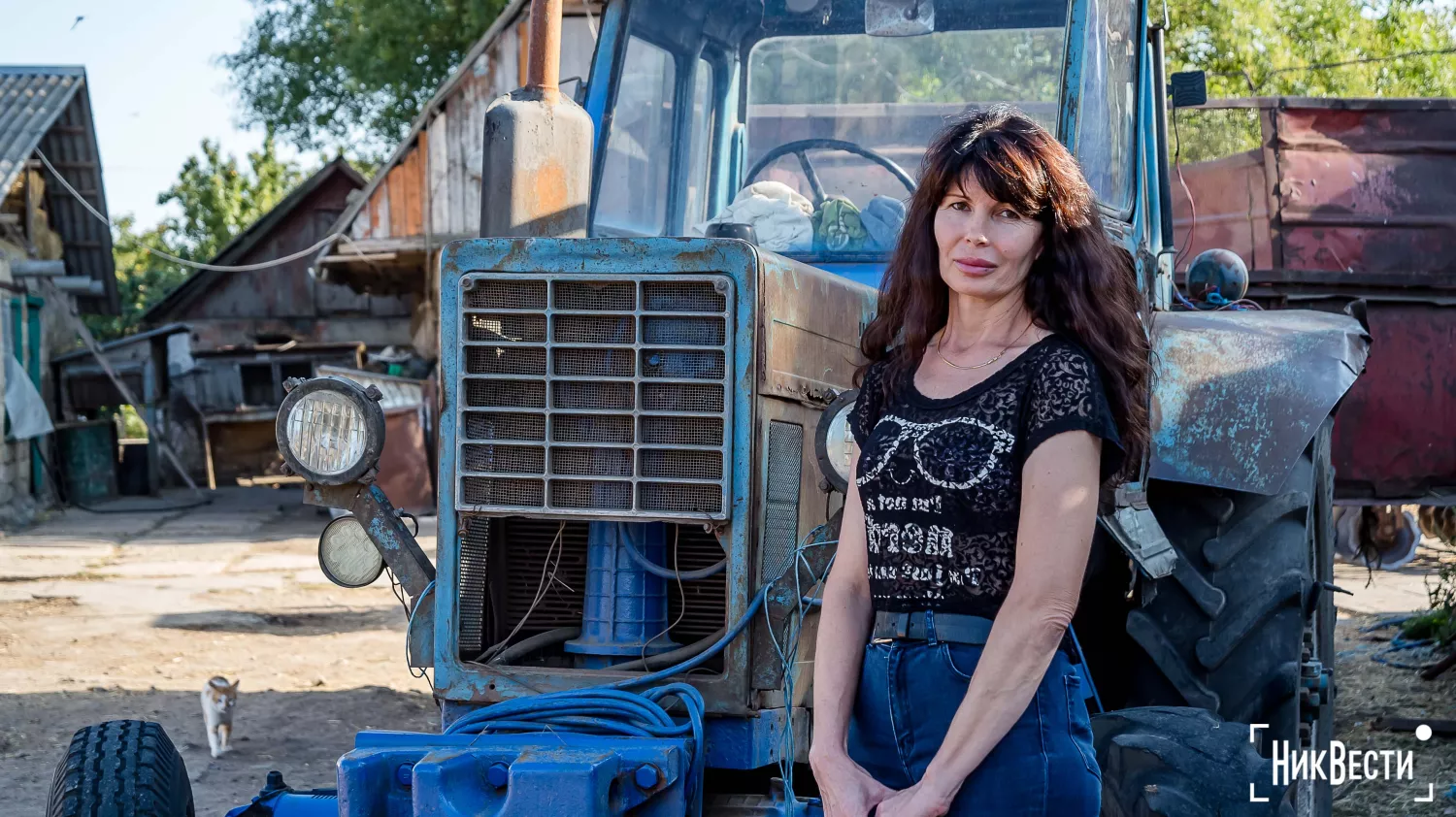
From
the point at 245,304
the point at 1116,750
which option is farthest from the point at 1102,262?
the point at 245,304

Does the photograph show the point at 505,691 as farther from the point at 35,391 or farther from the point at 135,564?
the point at 35,391

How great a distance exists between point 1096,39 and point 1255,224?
380cm

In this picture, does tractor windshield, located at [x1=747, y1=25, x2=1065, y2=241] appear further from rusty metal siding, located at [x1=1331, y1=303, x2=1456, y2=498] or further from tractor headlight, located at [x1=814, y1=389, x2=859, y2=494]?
rusty metal siding, located at [x1=1331, y1=303, x2=1456, y2=498]

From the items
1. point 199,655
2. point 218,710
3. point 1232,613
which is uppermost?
point 1232,613

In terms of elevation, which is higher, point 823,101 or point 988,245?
point 823,101

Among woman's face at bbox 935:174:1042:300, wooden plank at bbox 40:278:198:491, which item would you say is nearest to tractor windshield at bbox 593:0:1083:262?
woman's face at bbox 935:174:1042:300

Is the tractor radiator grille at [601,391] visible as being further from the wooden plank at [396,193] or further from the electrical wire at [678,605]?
the wooden plank at [396,193]

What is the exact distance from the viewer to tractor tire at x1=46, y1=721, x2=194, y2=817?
3180 mm

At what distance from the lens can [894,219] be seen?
12.9ft

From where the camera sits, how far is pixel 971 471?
2072 mm

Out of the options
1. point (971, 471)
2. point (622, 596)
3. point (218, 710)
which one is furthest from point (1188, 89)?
point (218, 710)

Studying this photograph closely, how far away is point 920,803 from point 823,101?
2.77 metres

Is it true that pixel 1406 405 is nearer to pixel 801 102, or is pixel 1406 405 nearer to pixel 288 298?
pixel 801 102

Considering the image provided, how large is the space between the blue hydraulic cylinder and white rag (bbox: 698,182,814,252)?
1101 mm
